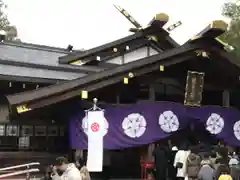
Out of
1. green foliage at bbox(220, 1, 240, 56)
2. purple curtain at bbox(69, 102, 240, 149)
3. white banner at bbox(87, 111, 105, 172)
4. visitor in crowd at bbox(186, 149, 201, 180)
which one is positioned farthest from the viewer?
green foliage at bbox(220, 1, 240, 56)

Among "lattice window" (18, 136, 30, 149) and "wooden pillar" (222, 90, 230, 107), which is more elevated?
"wooden pillar" (222, 90, 230, 107)

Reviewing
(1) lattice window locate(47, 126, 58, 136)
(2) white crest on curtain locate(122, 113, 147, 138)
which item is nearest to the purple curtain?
(2) white crest on curtain locate(122, 113, 147, 138)

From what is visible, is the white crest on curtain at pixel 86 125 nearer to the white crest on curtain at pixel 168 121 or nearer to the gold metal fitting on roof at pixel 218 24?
the white crest on curtain at pixel 168 121

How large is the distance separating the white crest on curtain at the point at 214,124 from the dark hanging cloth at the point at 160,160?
237cm

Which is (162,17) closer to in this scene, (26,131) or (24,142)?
(26,131)

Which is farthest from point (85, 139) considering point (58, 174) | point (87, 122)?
point (58, 174)

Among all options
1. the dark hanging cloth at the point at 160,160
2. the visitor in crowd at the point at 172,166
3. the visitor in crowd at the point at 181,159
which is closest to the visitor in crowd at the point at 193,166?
the visitor in crowd at the point at 181,159

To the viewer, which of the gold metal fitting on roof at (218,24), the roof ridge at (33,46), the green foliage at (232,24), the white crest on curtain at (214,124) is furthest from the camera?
the green foliage at (232,24)

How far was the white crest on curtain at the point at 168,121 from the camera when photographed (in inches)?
502

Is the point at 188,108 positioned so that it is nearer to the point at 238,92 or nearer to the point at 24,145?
the point at 238,92

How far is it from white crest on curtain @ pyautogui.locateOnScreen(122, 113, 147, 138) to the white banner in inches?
40.6

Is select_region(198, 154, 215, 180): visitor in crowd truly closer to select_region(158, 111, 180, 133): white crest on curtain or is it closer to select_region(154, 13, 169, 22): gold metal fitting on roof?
select_region(158, 111, 180, 133): white crest on curtain

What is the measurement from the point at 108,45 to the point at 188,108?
4.64 meters

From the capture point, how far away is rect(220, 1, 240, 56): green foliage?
3098 centimetres
